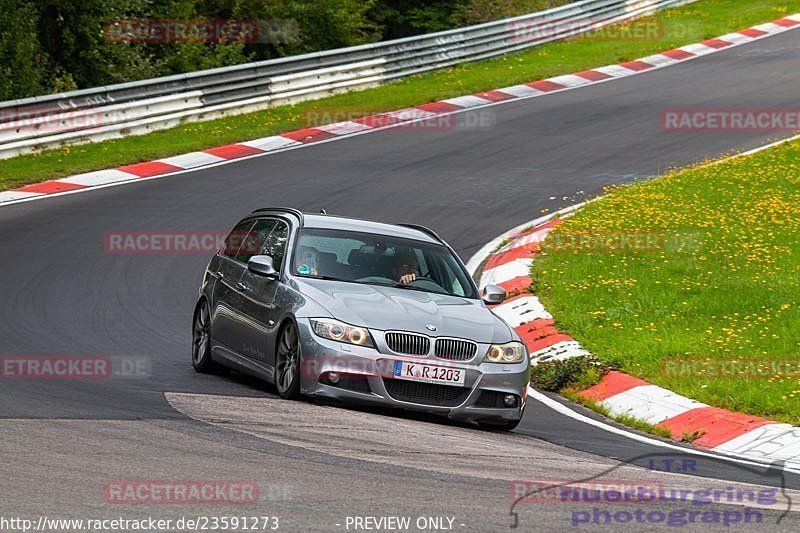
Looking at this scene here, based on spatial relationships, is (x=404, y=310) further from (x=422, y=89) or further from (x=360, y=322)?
(x=422, y=89)

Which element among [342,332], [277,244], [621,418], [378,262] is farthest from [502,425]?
[277,244]

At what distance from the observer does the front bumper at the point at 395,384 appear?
390 inches

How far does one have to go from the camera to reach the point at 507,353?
10.4 meters

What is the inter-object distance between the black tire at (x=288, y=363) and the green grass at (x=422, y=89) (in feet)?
37.8

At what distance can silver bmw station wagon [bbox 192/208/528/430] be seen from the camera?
998cm

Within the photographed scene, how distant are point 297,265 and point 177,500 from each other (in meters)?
4.57

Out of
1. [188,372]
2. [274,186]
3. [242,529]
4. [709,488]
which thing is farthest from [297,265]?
[274,186]

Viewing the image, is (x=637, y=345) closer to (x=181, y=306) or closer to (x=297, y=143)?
(x=181, y=306)

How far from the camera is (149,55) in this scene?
35.3m

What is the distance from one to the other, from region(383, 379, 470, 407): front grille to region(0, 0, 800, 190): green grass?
12509 mm

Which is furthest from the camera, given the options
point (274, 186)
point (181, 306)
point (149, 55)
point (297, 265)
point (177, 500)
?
point (149, 55)

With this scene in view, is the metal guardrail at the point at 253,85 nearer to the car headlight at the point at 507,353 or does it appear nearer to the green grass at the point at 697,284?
the green grass at the point at 697,284

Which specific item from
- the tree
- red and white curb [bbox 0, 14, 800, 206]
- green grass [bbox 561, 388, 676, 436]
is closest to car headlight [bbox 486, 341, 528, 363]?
green grass [bbox 561, 388, 676, 436]

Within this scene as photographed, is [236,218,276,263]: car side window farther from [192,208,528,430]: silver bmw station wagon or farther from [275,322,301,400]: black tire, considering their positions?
[275,322,301,400]: black tire
